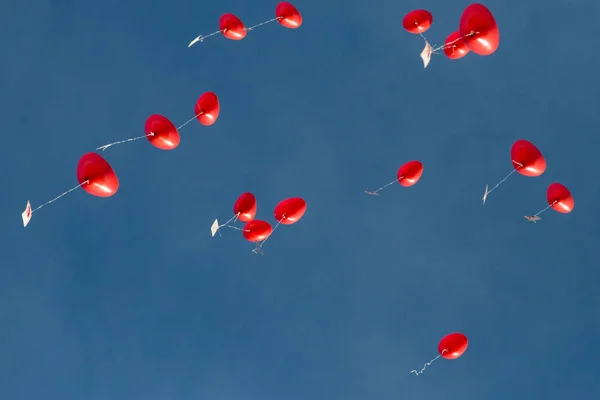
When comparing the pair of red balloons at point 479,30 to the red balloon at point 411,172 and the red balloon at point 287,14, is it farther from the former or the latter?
the red balloon at point 287,14

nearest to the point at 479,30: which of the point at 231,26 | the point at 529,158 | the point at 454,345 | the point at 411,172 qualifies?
the point at 529,158

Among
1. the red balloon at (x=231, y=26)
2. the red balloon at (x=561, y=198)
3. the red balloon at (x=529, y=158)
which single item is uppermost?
the red balloon at (x=561, y=198)

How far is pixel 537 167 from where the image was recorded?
14.9 metres

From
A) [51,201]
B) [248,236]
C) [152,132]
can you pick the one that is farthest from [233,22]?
[51,201]

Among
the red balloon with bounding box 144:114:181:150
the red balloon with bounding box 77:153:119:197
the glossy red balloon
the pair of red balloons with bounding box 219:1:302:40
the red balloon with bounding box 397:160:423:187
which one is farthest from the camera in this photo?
the pair of red balloons with bounding box 219:1:302:40

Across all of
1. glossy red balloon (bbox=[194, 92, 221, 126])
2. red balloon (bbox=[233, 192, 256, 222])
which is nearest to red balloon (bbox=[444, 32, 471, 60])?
glossy red balloon (bbox=[194, 92, 221, 126])

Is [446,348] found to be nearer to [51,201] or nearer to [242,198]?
[242,198]

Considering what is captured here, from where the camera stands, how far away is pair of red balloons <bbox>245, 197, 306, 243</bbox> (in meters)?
15.9

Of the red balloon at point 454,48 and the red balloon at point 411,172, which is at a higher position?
the red balloon at point 454,48

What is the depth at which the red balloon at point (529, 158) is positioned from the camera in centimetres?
1486

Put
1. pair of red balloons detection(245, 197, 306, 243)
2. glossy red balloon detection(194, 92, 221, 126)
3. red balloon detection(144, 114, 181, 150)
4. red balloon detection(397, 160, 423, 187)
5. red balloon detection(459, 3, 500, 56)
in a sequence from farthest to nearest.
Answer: red balloon detection(397, 160, 423, 187) < pair of red balloons detection(245, 197, 306, 243) < glossy red balloon detection(194, 92, 221, 126) < red balloon detection(144, 114, 181, 150) < red balloon detection(459, 3, 500, 56)

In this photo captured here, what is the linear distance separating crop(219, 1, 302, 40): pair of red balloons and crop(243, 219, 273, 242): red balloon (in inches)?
194

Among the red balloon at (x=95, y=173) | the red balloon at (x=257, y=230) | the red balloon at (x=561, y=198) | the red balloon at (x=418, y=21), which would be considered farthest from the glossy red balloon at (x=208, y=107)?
the red balloon at (x=561, y=198)

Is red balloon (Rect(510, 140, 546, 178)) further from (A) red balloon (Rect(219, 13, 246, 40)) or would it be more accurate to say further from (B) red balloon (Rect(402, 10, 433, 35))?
(A) red balloon (Rect(219, 13, 246, 40))
